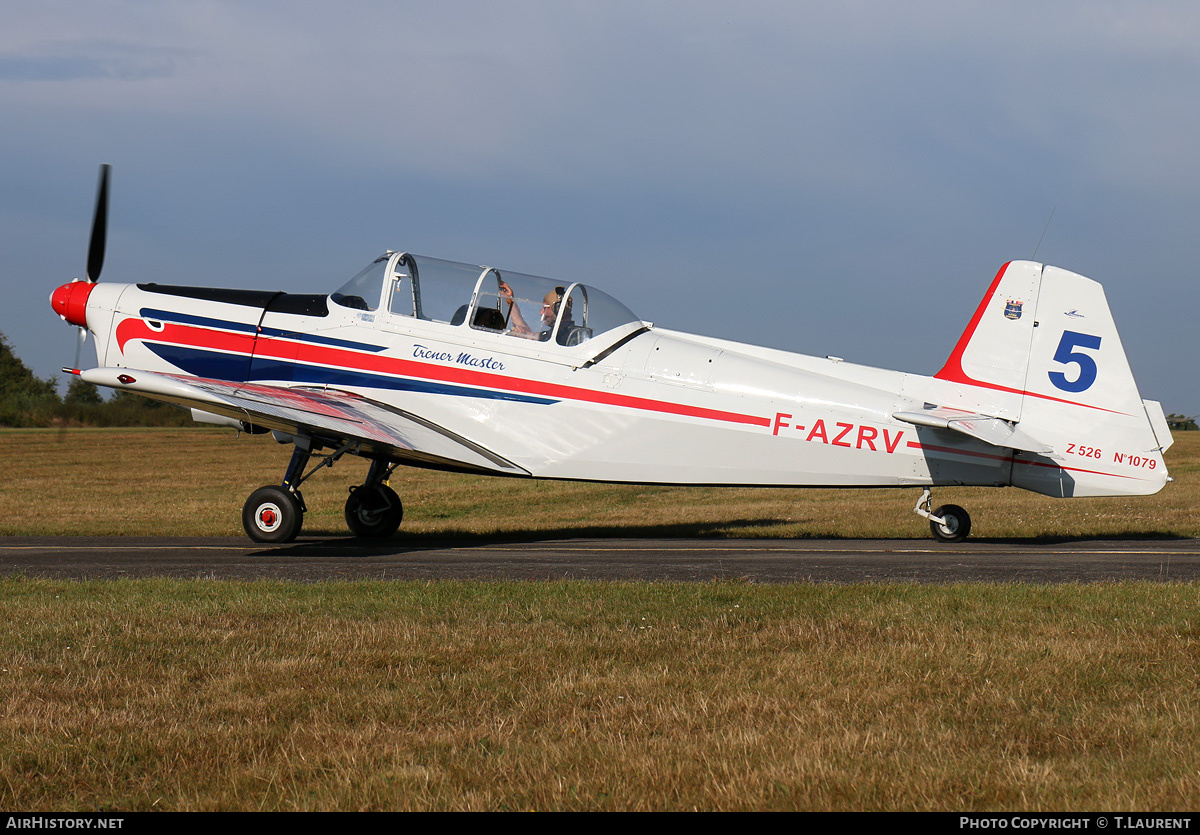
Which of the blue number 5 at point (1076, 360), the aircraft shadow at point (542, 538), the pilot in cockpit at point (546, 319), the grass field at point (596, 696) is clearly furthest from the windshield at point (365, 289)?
the blue number 5 at point (1076, 360)

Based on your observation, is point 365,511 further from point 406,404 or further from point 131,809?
point 131,809

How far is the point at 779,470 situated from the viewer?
11867 millimetres

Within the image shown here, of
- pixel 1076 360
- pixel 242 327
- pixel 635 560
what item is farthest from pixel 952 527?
pixel 242 327

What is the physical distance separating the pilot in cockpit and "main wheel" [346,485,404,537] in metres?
3.26

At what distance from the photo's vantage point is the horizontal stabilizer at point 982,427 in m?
11.1

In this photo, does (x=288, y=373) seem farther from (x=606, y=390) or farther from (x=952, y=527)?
(x=952, y=527)

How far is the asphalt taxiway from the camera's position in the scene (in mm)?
9180

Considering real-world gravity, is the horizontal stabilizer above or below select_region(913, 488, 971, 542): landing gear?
above

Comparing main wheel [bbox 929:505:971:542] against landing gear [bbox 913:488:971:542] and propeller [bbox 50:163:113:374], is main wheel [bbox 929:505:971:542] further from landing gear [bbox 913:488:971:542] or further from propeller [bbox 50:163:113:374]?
propeller [bbox 50:163:113:374]

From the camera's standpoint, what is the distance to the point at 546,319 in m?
12.5

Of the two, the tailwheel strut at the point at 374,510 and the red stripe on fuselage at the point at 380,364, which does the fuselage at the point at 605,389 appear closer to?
the red stripe on fuselage at the point at 380,364

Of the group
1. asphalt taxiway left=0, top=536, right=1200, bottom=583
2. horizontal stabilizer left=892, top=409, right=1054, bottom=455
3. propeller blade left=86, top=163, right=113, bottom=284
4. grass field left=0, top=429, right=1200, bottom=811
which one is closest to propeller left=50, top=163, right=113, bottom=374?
propeller blade left=86, top=163, right=113, bottom=284

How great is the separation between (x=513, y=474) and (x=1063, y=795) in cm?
956
